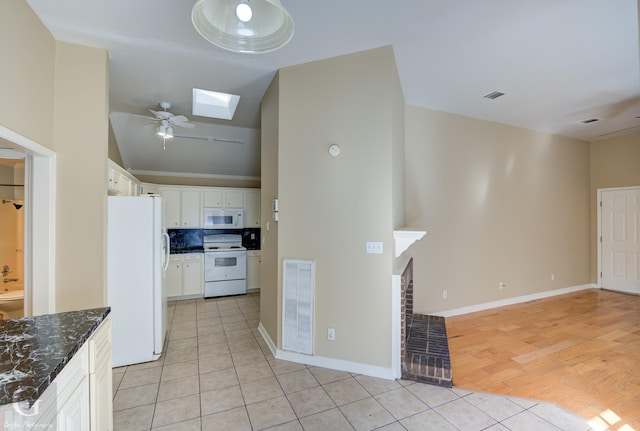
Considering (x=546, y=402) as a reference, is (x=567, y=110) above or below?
above

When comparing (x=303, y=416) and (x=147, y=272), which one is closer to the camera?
(x=303, y=416)

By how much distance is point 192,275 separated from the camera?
528 centimetres

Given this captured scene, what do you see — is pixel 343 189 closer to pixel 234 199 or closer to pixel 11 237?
pixel 234 199

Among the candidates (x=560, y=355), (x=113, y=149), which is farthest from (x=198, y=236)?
(x=560, y=355)

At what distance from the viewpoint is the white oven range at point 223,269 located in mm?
5348

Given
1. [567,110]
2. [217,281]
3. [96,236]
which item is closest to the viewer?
[96,236]

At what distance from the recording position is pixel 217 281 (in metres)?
5.39

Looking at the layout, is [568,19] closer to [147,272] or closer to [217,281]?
[147,272]

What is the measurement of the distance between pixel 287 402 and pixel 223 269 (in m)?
3.51

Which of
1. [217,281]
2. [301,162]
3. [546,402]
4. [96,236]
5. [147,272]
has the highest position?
[301,162]

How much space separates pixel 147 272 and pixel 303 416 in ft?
6.98

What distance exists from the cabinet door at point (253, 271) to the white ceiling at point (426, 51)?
108 inches

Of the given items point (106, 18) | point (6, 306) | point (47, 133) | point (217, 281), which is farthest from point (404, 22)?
point (6, 306)

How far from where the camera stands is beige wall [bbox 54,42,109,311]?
2.55 metres
